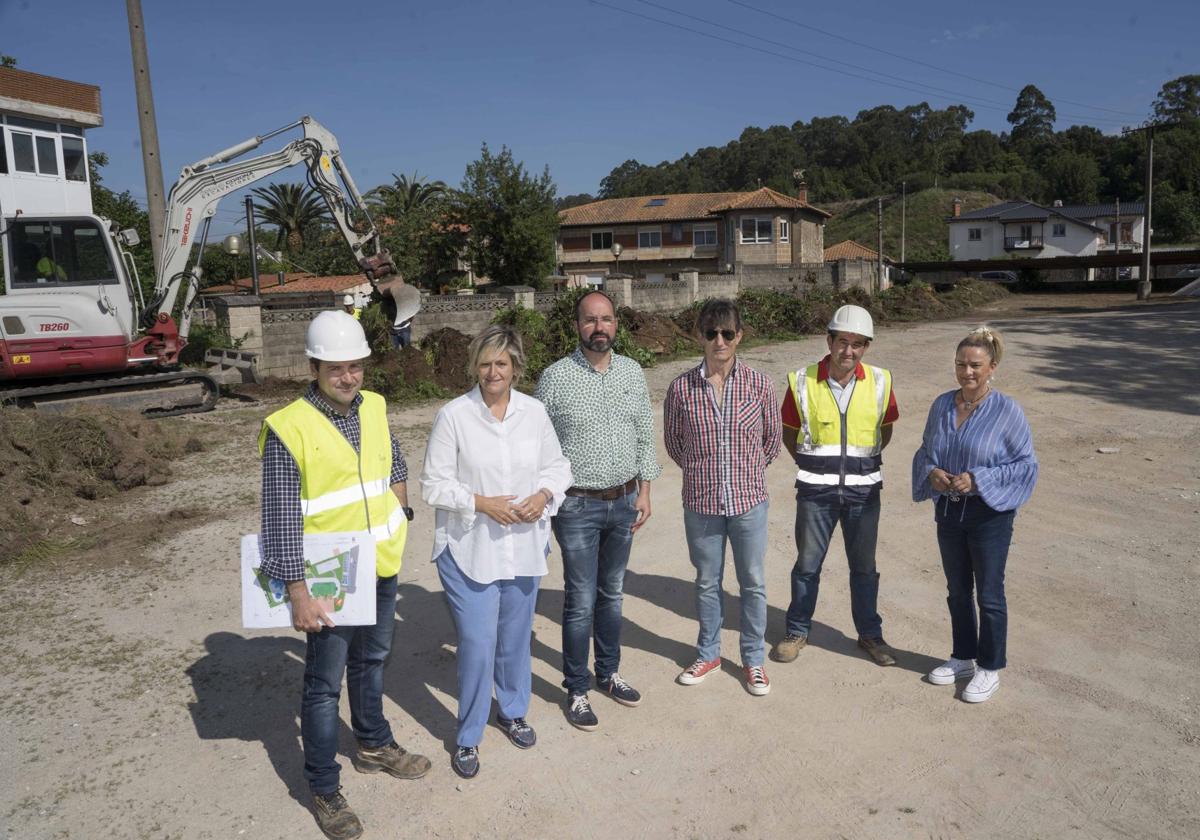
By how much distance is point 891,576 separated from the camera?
615cm

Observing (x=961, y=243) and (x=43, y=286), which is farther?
(x=961, y=243)

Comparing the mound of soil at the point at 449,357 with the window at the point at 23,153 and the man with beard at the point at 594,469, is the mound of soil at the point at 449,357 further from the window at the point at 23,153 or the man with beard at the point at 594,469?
the man with beard at the point at 594,469

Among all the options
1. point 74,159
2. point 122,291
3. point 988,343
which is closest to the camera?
point 988,343

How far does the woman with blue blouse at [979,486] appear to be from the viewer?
166 inches

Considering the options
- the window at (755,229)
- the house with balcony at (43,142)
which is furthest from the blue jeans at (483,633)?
the window at (755,229)

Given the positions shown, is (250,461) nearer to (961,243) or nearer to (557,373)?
(557,373)

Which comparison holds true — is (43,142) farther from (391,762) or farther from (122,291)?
(391,762)

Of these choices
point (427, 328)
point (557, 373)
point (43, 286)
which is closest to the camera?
point (557, 373)

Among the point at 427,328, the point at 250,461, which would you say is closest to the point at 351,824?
the point at 250,461

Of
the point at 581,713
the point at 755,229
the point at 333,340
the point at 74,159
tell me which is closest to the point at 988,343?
the point at 581,713

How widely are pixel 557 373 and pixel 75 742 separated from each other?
2.89 metres

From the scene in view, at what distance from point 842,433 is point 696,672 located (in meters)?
1.48

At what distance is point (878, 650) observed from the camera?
4848mm

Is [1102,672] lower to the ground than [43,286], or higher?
lower
